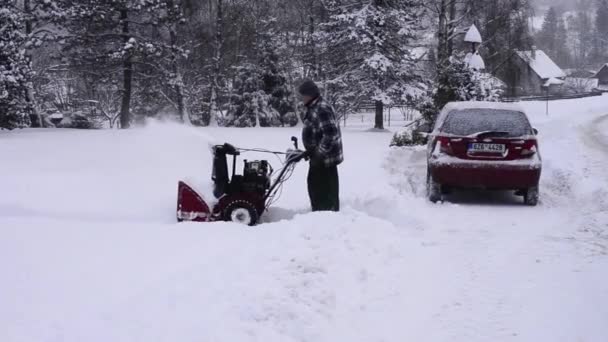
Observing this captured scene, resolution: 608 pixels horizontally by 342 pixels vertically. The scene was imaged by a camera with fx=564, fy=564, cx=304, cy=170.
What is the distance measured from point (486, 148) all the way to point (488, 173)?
15.6 inches

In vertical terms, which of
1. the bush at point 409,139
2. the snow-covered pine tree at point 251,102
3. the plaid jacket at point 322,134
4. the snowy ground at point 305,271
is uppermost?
the snow-covered pine tree at point 251,102

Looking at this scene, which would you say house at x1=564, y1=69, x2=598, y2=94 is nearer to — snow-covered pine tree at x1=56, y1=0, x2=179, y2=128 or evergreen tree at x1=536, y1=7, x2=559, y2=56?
evergreen tree at x1=536, y1=7, x2=559, y2=56

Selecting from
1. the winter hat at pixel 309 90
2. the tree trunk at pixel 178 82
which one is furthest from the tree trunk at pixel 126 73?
the winter hat at pixel 309 90

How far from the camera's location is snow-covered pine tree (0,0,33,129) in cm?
2047

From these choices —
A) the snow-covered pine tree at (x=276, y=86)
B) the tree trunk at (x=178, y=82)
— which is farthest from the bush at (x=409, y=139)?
the snow-covered pine tree at (x=276, y=86)

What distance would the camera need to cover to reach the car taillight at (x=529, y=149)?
8.87 metres

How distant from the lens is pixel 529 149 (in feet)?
29.1

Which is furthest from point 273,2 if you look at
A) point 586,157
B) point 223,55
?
point 586,157

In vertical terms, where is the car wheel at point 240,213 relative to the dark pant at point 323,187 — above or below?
below

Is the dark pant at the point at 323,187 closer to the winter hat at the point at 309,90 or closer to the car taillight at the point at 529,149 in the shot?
the winter hat at the point at 309,90

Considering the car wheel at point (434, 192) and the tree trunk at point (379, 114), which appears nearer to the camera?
the car wheel at point (434, 192)

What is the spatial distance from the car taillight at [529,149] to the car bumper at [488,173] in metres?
0.10

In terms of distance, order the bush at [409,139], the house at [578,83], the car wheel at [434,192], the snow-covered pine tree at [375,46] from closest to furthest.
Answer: the car wheel at [434,192]
the bush at [409,139]
the snow-covered pine tree at [375,46]
the house at [578,83]

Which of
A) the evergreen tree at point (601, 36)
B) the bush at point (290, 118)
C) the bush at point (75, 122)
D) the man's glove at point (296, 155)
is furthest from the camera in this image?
the evergreen tree at point (601, 36)
